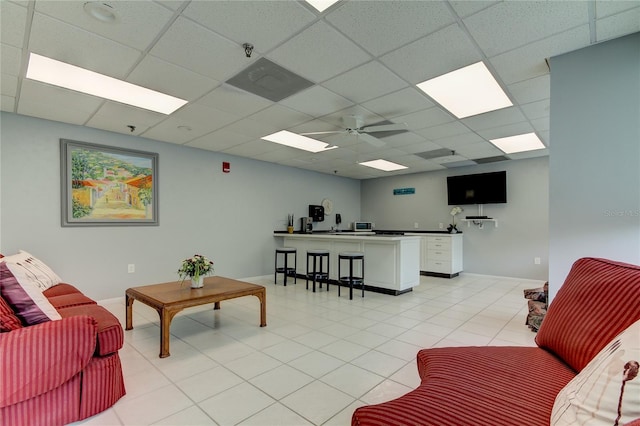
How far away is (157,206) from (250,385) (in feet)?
12.6

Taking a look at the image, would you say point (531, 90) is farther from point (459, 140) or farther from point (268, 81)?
point (268, 81)

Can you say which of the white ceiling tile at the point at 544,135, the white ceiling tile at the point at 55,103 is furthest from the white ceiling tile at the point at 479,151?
the white ceiling tile at the point at 55,103

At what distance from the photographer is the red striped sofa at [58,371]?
5.17 feet

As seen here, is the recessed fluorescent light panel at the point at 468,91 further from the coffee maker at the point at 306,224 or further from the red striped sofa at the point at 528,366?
the coffee maker at the point at 306,224

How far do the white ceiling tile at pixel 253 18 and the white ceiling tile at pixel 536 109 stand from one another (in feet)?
9.54

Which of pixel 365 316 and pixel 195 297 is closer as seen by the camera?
pixel 195 297

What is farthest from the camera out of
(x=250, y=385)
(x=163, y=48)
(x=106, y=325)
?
Answer: (x=163, y=48)

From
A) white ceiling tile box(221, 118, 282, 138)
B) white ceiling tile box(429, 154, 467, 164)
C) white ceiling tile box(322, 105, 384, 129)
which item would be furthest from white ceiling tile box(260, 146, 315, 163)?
white ceiling tile box(429, 154, 467, 164)

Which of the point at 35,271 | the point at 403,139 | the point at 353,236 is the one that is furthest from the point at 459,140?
the point at 35,271

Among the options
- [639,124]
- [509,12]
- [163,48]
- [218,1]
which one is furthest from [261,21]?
[639,124]

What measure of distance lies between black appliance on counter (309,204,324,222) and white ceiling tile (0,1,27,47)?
5807mm

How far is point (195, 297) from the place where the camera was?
2967mm

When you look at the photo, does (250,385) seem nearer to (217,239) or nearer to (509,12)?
(509,12)

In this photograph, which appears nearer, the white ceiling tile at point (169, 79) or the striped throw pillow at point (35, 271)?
the white ceiling tile at point (169, 79)
